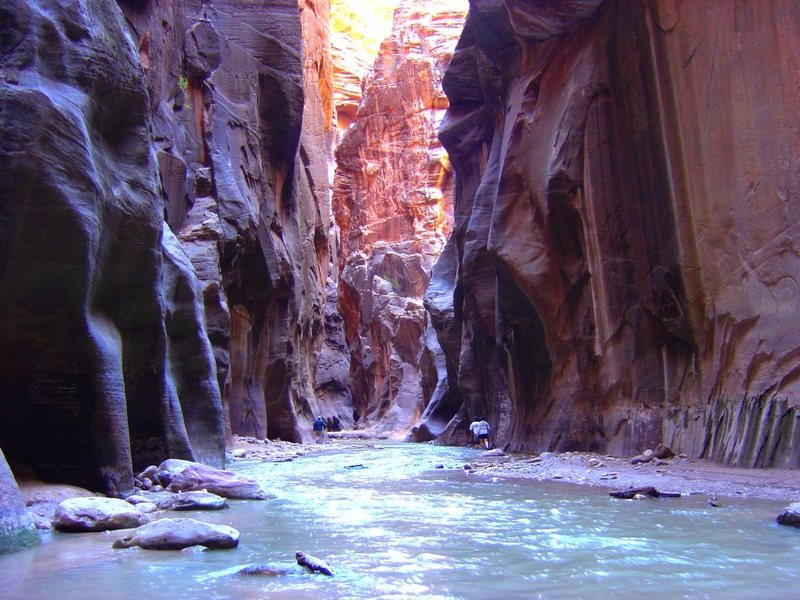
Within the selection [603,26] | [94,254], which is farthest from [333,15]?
[94,254]

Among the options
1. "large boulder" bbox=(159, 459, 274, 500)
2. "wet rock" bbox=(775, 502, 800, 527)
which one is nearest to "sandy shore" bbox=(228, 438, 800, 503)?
"wet rock" bbox=(775, 502, 800, 527)

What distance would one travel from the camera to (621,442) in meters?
14.5

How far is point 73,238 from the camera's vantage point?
7.66 m

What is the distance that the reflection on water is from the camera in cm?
404

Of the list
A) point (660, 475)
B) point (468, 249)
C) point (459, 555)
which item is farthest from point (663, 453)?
point (468, 249)

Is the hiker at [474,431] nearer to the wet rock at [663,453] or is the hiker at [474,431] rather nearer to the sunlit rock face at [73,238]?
the wet rock at [663,453]

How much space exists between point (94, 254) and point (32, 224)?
0.83m

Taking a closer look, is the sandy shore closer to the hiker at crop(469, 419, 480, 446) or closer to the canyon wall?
the canyon wall

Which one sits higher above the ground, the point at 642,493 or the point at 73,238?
the point at 73,238

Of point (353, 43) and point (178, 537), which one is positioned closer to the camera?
point (178, 537)

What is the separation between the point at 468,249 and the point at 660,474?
12680 millimetres

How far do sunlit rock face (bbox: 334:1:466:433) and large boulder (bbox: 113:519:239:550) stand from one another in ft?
124

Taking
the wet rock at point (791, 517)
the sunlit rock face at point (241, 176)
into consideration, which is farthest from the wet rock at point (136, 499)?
the sunlit rock face at point (241, 176)

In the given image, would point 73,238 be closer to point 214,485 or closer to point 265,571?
point 214,485
